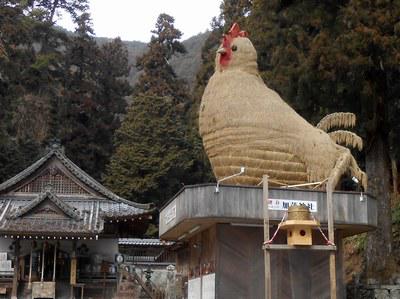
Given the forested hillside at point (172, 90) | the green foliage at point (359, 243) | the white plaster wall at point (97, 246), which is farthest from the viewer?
the white plaster wall at point (97, 246)

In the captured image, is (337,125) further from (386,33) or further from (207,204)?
(207,204)

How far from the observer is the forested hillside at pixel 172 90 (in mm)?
A: 13273

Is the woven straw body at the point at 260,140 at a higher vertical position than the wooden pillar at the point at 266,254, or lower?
higher

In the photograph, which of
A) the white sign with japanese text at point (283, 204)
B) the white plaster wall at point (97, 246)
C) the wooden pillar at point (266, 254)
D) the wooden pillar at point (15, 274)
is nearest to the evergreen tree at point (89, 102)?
the white plaster wall at point (97, 246)

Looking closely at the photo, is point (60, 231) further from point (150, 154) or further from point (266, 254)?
point (266, 254)

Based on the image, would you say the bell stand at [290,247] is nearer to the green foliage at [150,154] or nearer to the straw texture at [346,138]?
the straw texture at [346,138]

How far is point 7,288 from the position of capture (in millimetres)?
21312

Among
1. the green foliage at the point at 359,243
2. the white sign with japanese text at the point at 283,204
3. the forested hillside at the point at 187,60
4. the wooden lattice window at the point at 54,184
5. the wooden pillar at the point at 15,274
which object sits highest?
the forested hillside at the point at 187,60

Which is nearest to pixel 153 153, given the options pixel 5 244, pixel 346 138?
pixel 5 244

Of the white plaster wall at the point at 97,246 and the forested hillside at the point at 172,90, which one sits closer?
the forested hillside at the point at 172,90

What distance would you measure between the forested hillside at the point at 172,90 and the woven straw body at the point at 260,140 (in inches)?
110

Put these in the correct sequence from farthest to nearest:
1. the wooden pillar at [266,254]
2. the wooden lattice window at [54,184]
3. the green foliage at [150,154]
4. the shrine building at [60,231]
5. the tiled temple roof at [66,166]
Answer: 1. the green foliage at [150,154]
2. the wooden lattice window at [54,184]
3. the tiled temple roof at [66,166]
4. the shrine building at [60,231]
5. the wooden pillar at [266,254]

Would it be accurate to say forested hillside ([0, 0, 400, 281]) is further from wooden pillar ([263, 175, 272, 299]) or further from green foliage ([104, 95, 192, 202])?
wooden pillar ([263, 175, 272, 299])

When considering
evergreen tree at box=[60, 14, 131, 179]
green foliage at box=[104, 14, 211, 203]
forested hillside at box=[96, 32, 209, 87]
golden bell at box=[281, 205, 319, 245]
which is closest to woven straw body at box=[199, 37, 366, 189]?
golden bell at box=[281, 205, 319, 245]
